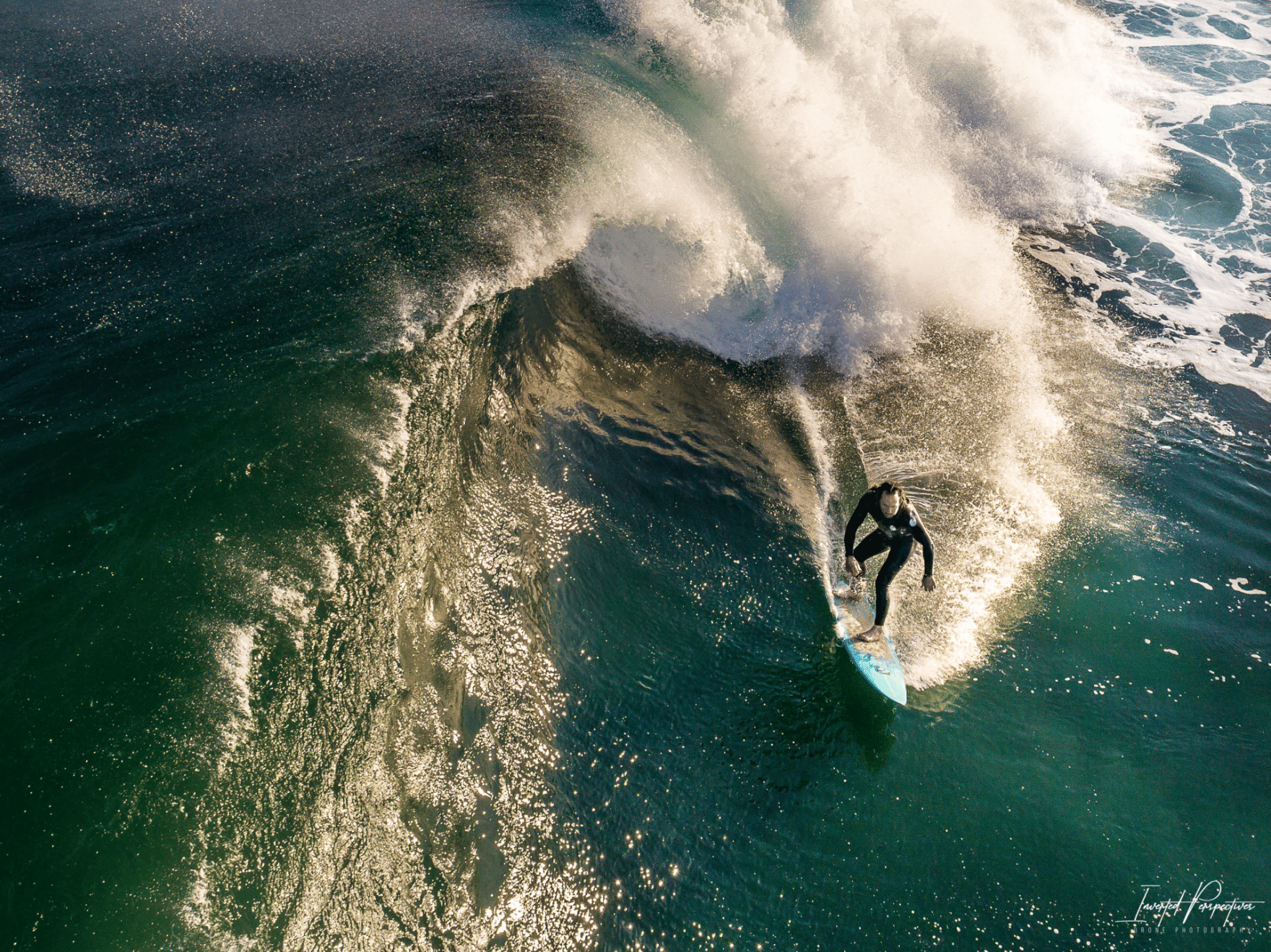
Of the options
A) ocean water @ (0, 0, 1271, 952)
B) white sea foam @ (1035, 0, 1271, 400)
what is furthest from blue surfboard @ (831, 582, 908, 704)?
white sea foam @ (1035, 0, 1271, 400)

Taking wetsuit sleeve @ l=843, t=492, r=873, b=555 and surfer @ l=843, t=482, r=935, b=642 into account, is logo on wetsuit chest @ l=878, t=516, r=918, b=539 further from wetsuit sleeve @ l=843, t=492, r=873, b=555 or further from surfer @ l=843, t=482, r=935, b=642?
wetsuit sleeve @ l=843, t=492, r=873, b=555

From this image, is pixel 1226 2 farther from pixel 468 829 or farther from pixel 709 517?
pixel 468 829

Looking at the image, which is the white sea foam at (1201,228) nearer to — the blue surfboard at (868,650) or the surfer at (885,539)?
the surfer at (885,539)

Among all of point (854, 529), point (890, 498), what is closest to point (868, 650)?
point (854, 529)

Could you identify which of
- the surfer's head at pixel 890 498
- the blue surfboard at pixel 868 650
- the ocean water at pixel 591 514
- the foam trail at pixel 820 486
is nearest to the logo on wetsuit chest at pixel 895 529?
the surfer's head at pixel 890 498

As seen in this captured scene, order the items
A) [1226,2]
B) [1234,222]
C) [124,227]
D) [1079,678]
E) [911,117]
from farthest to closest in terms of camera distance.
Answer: [1226,2] < [911,117] < [1234,222] < [124,227] < [1079,678]

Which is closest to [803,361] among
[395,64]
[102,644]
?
[102,644]
